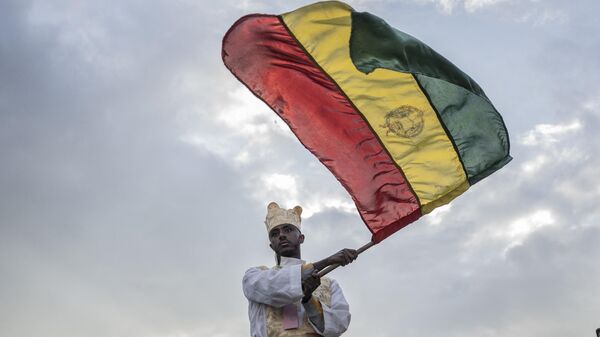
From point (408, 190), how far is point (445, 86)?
1.07 m

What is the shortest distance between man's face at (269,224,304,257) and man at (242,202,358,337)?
3.7 inches

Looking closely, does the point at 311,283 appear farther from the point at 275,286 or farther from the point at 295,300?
the point at 275,286

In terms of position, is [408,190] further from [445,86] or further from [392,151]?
[445,86]

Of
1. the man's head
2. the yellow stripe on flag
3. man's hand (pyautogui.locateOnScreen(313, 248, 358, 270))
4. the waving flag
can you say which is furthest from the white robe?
the yellow stripe on flag

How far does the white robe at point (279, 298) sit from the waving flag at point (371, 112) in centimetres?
85

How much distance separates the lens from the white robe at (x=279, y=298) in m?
7.93

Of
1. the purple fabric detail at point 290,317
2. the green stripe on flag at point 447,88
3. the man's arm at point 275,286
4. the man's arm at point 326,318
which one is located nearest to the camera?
the man's arm at point 275,286

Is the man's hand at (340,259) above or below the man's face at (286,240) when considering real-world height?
below

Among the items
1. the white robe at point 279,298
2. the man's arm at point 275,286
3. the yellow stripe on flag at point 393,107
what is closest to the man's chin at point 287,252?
the white robe at point 279,298

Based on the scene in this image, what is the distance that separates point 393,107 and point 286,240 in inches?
66.7

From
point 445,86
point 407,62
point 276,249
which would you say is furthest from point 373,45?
point 276,249

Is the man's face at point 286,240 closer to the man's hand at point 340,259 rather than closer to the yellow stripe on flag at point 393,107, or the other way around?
the man's hand at point 340,259

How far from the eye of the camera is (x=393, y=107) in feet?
30.0

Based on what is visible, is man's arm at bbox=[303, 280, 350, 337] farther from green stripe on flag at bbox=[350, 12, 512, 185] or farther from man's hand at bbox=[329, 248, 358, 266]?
green stripe on flag at bbox=[350, 12, 512, 185]
